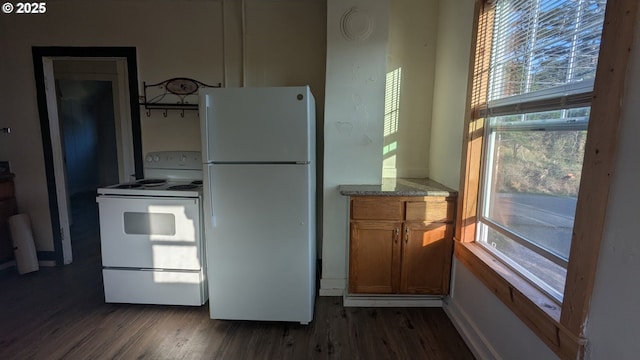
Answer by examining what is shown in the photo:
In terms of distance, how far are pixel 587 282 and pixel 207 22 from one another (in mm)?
3243

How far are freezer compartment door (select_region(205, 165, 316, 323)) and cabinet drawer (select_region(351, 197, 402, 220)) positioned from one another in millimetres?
423

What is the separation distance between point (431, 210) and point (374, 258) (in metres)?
0.57

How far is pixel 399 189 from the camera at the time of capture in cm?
237

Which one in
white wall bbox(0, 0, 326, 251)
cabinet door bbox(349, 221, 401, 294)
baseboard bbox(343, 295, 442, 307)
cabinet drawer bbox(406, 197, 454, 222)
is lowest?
baseboard bbox(343, 295, 442, 307)

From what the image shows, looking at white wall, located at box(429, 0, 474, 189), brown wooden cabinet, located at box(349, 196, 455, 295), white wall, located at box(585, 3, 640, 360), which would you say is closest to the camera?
white wall, located at box(585, 3, 640, 360)

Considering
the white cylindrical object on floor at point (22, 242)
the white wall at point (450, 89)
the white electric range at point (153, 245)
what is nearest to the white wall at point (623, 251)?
the white wall at point (450, 89)

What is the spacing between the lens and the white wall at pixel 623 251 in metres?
0.98

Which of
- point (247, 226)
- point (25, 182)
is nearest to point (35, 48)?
point (25, 182)

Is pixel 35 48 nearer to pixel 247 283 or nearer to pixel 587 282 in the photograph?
pixel 247 283

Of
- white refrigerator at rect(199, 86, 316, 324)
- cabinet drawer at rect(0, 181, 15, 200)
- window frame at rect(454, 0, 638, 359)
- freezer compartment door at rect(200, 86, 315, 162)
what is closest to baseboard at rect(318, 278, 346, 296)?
white refrigerator at rect(199, 86, 316, 324)

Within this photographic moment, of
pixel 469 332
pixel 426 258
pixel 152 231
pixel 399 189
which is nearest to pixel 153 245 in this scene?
pixel 152 231

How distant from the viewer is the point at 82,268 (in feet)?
10.2

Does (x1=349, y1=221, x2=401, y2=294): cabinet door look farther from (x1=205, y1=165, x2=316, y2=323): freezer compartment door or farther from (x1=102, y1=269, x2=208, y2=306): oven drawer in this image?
(x1=102, y1=269, x2=208, y2=306): oven drawer

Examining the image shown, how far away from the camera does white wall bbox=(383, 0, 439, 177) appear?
2.76 meters
